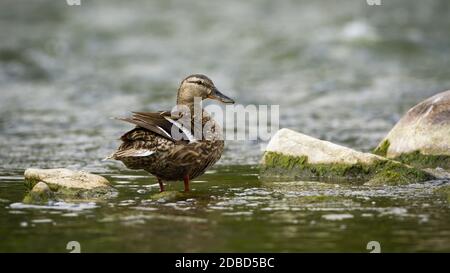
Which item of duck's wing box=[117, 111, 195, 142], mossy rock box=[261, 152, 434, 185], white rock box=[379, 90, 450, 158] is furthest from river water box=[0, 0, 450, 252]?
white rock box=[379, 90, 450, 158]

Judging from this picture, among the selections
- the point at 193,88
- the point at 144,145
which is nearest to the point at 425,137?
the point at 193,88

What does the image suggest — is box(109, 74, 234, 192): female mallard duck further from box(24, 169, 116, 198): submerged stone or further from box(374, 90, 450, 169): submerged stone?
box(374, 90, 450, 169): submerged stone

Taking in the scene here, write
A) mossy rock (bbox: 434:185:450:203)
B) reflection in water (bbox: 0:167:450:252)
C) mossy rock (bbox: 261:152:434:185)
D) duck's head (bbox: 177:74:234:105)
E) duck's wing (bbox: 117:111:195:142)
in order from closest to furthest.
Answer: reflection in water (bbox: 0:167:450:252) < mossy rock (bbox: 434:185:450:203) < duck's wing (bbox: 117:111:195:142) < mossy rock (bbox: 261:152:434:185) < duck's head (bbox: 177:74:234:105)

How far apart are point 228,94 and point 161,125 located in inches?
411

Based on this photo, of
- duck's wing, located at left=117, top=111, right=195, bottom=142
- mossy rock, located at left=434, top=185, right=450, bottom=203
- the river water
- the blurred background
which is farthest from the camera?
the blurred background

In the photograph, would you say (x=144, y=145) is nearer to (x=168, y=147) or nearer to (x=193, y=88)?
(x=168, y=147)

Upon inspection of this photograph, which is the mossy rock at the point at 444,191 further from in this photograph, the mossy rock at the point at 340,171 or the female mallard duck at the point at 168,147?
the female mallard duck at the point at 168,147

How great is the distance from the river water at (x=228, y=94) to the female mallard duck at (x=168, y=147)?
1.13 feet

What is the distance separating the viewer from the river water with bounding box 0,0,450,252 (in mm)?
6746

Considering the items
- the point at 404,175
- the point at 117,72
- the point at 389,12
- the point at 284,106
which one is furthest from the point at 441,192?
the point at 389,12

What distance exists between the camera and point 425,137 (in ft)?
32.5

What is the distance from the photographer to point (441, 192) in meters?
8.01
